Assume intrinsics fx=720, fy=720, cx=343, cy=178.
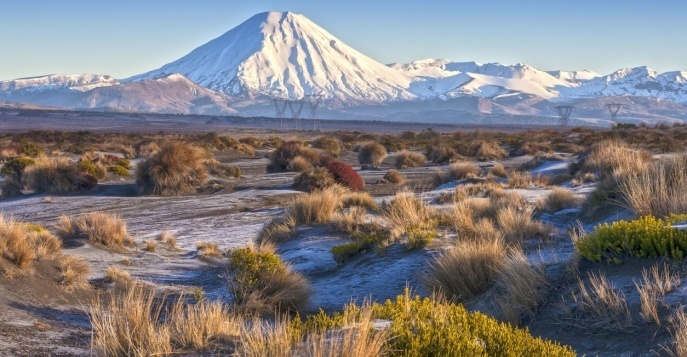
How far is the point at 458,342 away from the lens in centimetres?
453

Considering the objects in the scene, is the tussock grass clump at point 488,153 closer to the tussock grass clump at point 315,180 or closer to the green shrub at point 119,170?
the tussock grass clump at point 315,180

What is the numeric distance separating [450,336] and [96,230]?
387 inches

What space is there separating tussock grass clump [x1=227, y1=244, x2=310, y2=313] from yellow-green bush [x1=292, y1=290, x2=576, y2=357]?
3.14 meters

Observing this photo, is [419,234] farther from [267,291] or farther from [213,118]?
[213,118]

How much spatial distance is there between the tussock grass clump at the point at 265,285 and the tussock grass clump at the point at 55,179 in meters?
14.3

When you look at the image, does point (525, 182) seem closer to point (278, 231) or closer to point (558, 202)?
point (558, 202)

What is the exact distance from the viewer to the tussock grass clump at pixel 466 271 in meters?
8.13

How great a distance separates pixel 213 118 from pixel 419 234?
152 metres

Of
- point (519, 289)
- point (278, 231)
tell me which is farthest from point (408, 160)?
point (519, 289)

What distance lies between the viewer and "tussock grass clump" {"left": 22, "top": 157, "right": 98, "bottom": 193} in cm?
2170

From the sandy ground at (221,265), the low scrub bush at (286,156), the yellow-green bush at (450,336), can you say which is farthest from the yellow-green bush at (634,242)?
the low scrub bush at (286,156)

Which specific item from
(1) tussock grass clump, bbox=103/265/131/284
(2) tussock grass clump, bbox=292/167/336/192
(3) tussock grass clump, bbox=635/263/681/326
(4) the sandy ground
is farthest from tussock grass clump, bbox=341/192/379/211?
(3) tussock grass clump, bbox=635/263/681/326

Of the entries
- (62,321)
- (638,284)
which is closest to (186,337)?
(62,321)

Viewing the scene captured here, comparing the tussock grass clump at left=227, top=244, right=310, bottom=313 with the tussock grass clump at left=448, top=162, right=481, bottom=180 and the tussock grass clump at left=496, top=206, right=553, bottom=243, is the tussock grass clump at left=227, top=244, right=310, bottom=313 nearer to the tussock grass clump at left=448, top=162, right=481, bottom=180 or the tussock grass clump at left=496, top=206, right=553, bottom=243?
the tussock grass clump at left=496, top=206, right=553, bottom=243
